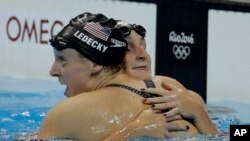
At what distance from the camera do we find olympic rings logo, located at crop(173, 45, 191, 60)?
7589 mm

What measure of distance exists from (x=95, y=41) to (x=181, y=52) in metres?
4.99

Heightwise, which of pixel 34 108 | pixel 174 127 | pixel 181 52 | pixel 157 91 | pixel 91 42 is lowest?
pixel 34 108

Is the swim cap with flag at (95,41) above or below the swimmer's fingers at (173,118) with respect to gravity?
above

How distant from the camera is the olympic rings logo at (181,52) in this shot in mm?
7589

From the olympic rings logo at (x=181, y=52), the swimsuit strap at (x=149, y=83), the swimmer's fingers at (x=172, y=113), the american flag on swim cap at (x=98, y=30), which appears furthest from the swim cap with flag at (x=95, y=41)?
the olympic rings logo at (x=181, y=52)

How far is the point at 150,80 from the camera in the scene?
2770 millimetres

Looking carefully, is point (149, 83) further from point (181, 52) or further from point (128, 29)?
point (181, 52)

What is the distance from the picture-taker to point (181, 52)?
7621 mm

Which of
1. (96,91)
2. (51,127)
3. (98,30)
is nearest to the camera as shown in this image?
(51,127)

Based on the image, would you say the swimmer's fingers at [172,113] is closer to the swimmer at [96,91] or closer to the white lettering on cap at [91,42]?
the swimmer at [96,91]

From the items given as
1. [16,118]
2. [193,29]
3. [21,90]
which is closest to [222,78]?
[193,29]

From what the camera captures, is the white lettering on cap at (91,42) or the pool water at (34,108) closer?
the white lettering on cap at (91,42)

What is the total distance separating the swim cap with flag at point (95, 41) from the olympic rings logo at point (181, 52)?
489 centimetres

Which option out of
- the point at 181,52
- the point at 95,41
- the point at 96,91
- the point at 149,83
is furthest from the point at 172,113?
the point at 181,52
